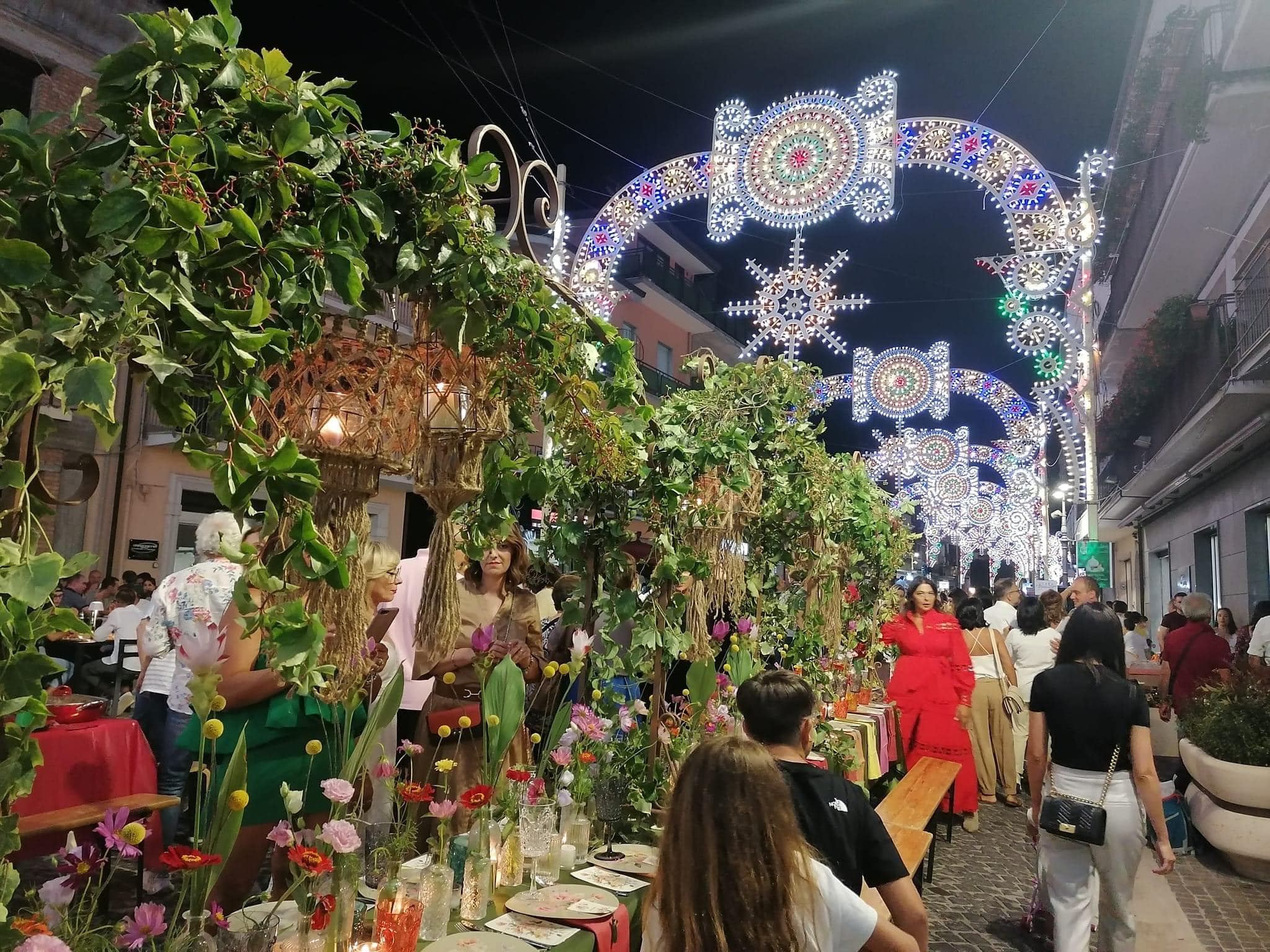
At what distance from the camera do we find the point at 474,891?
6.77 ft

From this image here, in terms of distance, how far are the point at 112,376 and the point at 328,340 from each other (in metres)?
1.17

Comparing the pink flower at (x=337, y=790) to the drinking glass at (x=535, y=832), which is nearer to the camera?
the pink flower at (x=337, y=790)

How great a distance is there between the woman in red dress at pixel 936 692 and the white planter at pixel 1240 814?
4.45 ft

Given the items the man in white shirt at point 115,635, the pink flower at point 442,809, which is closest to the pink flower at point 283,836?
the pink flower at point 442,809

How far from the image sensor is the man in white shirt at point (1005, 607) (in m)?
7.84

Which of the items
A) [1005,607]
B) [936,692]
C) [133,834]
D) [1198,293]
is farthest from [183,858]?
[1198,293]

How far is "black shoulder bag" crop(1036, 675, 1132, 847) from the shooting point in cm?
315

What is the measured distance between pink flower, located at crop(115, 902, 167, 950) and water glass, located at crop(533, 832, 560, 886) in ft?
3.53

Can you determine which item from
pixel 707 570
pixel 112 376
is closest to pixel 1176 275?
pixel 707 570

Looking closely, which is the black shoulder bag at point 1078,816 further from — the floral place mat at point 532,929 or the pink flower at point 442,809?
the pink flower at point 442,809

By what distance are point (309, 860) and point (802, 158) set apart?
281 inches

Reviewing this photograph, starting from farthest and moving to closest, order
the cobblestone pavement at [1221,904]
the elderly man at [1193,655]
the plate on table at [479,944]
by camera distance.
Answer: the elderly man at [1193,655]
the cobblestone pavement at [1221,904]
the plate on table at [479,944]

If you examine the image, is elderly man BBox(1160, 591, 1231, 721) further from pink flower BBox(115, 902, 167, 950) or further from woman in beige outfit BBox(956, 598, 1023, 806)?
pink flower BBox(115, 902, 167, 950)

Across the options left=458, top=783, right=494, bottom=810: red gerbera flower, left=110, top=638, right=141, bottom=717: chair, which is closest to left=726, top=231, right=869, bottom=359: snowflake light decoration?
left=110, top=638, right=141, bottom=717: chair
